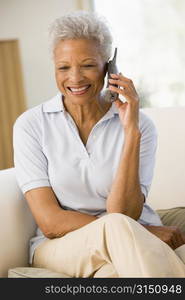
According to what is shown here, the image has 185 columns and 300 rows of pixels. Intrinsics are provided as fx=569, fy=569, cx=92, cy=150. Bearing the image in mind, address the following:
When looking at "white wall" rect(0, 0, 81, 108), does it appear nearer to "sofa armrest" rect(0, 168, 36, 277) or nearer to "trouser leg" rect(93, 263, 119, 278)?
"sofa armrest" rect(0, 168, 36, 277)

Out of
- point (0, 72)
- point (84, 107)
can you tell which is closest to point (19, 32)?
point (0, 72)

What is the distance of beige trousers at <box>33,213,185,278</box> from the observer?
1.53 m

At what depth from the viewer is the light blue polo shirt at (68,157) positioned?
1.95 metres

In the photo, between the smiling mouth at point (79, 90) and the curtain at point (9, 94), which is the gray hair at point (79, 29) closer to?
the smiling mouth at point (79, 90)

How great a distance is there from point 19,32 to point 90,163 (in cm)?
398

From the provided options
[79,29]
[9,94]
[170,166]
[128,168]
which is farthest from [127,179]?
[9,94]

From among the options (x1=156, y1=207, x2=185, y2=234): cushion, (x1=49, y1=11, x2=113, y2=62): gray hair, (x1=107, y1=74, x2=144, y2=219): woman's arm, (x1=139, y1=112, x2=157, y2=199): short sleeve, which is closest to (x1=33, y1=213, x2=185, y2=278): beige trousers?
(x1=107, y1=74, x2=144, y2=219): woman's arm

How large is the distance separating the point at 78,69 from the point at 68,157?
305 millimetres

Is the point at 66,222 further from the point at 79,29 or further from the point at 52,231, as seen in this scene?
the point at 79,29

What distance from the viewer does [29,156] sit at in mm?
1958

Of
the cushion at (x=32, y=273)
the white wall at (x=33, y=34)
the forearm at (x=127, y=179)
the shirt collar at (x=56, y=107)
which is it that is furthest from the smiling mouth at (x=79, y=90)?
the white wall at (x=33, y=34)

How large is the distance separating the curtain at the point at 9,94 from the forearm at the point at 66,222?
10.8ft

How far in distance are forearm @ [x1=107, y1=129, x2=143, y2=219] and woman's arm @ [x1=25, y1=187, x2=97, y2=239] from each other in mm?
98

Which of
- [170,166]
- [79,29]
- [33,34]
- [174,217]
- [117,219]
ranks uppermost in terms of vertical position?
[79,29]
